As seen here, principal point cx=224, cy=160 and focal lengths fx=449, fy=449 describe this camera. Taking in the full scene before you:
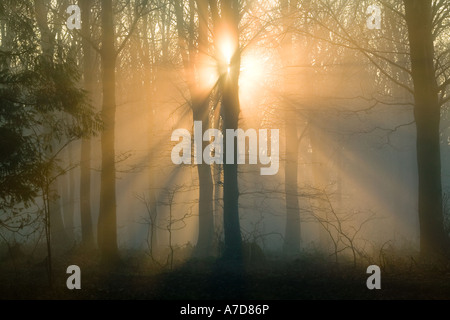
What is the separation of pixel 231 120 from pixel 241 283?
5235 millimetres

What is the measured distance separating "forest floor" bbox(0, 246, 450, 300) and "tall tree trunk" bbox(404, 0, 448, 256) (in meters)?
1.28

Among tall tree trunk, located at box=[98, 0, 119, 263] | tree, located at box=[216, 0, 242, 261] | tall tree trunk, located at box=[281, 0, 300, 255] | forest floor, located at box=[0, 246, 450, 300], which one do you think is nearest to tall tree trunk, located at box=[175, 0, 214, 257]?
tall tree trunk, located at box=[281, 0, 300, 255]

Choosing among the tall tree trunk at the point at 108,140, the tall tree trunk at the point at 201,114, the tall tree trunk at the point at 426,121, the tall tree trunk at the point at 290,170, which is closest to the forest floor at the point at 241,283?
the tall tree trunk at the point at 426,121

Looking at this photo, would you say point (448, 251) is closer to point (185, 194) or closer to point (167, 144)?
point (167, 144)

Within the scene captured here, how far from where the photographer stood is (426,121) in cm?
1021

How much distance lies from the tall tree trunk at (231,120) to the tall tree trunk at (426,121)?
4.56 meters

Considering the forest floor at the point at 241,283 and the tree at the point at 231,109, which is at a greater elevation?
the tree at the point at 231,109

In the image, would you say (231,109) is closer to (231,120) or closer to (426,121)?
(231,120)

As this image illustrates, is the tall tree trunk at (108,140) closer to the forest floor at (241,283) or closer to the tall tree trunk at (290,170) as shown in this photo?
the forest floor at (241,283)

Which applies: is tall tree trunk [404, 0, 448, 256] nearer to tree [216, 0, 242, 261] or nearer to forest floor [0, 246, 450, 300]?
forest floor [0, 246, 450, 300]

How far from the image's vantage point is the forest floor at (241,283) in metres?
7.96

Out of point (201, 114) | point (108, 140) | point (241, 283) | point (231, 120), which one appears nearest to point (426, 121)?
point (231, 120)

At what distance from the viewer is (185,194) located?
36688 mm
